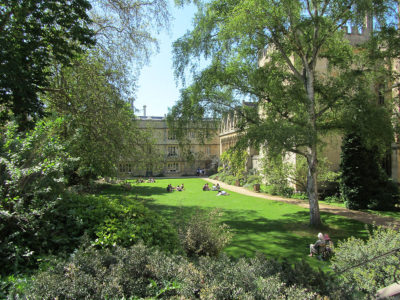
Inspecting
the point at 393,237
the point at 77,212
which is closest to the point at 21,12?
the point at 77,212

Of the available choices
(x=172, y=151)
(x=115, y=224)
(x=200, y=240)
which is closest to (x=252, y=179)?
(x=200, y=240)

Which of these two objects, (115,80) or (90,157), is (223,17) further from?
(90,157)

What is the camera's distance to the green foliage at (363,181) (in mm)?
16698

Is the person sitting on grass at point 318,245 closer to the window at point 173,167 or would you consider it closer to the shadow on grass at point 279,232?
the shadow on grass at point 279,232

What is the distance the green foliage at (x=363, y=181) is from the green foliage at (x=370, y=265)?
13.1 metres

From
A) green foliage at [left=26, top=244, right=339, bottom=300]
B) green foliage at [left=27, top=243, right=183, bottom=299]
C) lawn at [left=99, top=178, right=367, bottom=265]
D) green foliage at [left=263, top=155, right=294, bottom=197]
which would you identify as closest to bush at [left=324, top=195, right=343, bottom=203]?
green foliage at [left=263, top=155, right=294, bottom=197]

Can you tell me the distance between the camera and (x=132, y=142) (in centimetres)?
1200

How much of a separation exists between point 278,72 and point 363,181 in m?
9.35

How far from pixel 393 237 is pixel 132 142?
31.5 feet

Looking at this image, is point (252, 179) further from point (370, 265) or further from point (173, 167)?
point (173, 167)

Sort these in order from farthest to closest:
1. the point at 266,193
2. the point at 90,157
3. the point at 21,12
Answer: the point at 266,193 < the point at 90,157 < the point at 21,12

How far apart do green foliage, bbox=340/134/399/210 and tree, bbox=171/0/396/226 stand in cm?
607

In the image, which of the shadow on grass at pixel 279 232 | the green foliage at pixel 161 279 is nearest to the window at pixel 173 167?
the shadow on grass at pixel 279 232

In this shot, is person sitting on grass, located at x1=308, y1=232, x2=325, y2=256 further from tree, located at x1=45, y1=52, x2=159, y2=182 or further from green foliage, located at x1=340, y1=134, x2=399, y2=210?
green foliage, located at x1=340, y1=134, x2=399, y2=210
